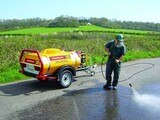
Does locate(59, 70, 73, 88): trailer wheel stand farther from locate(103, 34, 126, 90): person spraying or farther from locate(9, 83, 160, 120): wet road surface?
locate(103, 34, 126, 90): person spraying

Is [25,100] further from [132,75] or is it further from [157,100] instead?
[132,75]

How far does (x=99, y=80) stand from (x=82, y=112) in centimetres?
438

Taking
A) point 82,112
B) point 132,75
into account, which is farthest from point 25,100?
point 132,75

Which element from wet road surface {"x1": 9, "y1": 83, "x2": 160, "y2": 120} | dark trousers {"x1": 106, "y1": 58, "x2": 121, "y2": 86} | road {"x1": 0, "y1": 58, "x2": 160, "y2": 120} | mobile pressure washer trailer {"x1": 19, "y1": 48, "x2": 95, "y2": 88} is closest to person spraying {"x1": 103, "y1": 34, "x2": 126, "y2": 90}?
dark trousers {"x1": 106, "y1": 58, "x2": 121, "y2": 86}

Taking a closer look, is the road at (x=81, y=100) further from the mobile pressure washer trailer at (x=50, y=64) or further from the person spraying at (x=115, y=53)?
the person spraying at (x=115, y=53)

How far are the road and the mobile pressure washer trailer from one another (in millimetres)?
470

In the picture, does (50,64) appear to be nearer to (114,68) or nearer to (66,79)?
(66,79)

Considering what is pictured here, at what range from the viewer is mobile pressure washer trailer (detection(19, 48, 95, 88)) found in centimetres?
994

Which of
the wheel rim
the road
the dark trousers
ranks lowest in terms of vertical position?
the road

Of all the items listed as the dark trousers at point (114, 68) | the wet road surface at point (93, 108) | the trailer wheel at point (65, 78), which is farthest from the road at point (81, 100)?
the dark trousers at point (114, 68)

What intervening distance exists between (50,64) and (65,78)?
3.00ft

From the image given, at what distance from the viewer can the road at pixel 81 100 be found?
25.1 feet

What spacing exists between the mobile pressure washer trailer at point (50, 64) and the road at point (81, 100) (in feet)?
1.54

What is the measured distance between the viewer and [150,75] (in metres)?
13.8
